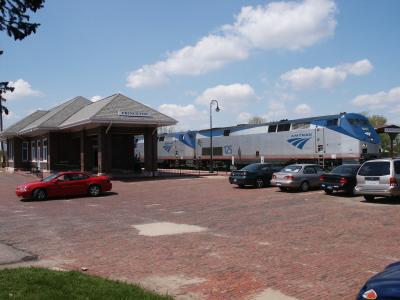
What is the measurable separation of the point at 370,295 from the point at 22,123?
53.2 m

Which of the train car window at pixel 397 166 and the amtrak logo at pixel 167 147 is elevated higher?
the amtrak logo at pixel 167 147

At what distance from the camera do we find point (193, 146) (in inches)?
1959

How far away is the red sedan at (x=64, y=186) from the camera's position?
21889 millimetres

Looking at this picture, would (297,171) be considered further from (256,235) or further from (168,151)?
(168,151)

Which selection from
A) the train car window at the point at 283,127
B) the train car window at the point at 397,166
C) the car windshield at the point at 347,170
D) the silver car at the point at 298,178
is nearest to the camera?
the train car window at the point at 397,166

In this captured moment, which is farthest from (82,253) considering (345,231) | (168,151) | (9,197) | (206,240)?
(168,151)

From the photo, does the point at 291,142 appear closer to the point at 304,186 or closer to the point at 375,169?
the point at 304,186

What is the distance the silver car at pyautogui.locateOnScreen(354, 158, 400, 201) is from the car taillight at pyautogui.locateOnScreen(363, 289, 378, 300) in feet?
46.3

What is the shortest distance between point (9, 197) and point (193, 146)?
2777cm

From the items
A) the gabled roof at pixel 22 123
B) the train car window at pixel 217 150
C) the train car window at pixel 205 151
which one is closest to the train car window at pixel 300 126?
the train car window at pixel 217 150

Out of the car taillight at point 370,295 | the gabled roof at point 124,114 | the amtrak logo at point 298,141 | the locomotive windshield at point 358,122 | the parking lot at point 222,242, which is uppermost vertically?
the gabled roof at point 124,114

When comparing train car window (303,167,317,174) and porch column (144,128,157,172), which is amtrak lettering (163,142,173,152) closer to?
porch column (144,128,157,172)

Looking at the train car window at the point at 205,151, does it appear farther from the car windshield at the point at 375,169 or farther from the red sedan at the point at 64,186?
the car windshield at the point at 375,169

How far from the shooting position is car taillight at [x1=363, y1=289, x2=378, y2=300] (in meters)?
4.21
